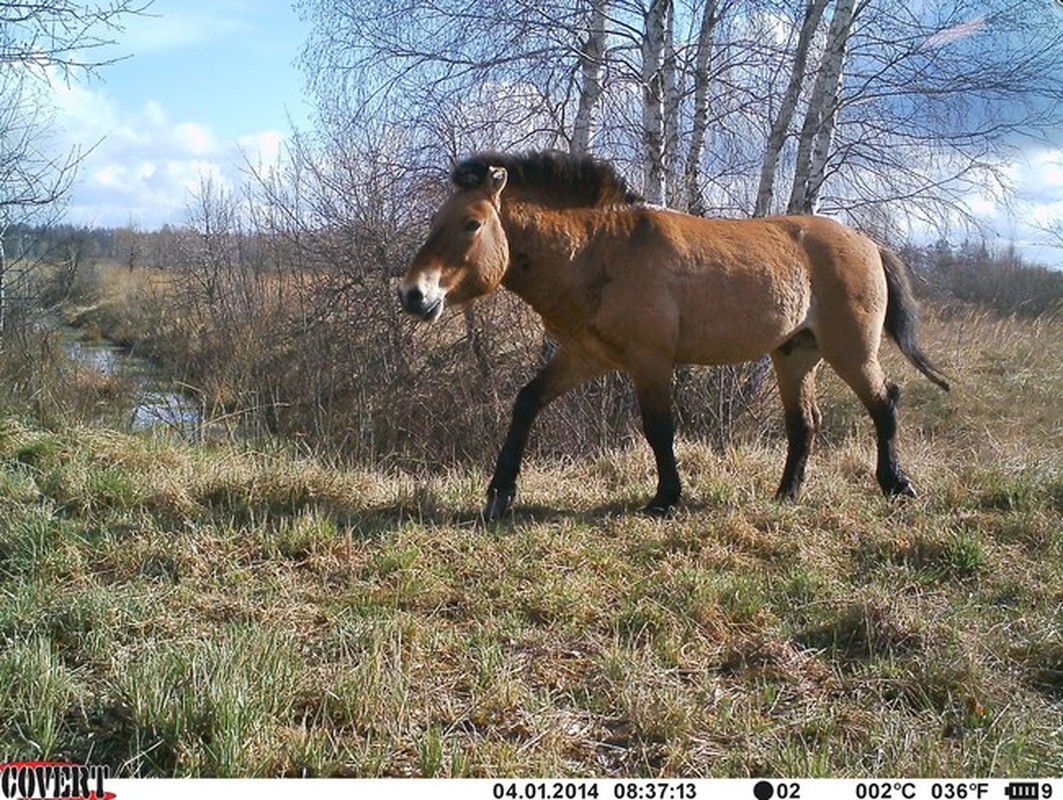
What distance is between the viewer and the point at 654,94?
29.8ft

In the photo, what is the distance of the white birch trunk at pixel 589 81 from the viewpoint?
918 centimetres

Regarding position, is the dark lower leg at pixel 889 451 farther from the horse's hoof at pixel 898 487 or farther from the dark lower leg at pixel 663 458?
the dark lower leg at pixel 663 458

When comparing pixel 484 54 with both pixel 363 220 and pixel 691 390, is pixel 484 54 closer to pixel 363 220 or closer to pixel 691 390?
pixel 363 220

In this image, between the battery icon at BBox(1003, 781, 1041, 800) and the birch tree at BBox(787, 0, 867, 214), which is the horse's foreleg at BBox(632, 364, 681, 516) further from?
the birch tree at BBox(787, 0, 867, 214)

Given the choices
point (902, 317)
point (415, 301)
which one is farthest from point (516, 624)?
point (902, 317)

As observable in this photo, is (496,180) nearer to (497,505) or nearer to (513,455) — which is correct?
(513,455)

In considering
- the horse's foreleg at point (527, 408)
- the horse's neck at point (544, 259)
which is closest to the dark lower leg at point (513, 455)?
the horse's foreleg at point (527, 408)

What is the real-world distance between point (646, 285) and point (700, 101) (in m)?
5.21

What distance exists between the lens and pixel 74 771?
8.23 feet

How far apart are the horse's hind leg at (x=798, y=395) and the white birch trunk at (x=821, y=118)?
3.85m

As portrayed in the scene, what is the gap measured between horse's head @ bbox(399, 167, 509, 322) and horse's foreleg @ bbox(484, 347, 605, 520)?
859 mm

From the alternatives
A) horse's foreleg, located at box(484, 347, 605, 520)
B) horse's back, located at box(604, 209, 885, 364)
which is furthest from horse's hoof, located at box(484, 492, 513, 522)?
horse's back, located at box(604, 209, 885, 364)

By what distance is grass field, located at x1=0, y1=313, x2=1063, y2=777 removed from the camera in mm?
2684

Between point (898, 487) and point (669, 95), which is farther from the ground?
point (669, 95)
